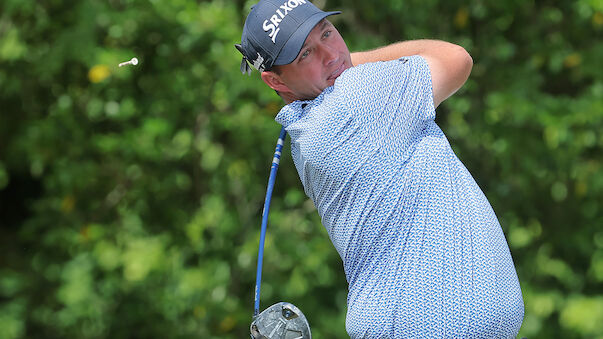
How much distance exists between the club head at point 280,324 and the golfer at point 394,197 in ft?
0.72

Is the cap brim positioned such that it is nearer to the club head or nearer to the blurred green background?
the club head

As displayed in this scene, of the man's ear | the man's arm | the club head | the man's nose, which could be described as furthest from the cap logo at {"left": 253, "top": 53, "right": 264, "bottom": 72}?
the club head

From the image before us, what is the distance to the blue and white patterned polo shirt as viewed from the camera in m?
1.76

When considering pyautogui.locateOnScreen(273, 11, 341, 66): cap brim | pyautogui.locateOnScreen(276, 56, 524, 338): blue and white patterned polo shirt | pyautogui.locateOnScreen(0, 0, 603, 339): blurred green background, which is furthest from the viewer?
pyautogui.locateOnScreen(0, 0, 603, 339): blurred green background

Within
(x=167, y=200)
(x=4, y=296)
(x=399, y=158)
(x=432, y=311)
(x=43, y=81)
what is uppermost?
(x=399, y=158)

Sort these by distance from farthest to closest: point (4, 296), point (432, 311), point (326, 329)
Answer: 1. point (4, 296)
2. point (326, 329)
3. point (432, 311)

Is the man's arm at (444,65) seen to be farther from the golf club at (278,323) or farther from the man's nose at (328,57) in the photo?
the golf club at (278,323)

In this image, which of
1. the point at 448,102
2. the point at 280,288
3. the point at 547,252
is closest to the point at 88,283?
the point at 280,288

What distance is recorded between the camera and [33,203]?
4.88 meters

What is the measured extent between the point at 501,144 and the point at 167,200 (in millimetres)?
1761

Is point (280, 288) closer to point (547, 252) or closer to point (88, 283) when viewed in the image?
point (88, 283)

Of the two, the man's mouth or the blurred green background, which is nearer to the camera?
the man's mouth

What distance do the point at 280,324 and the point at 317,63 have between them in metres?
0.61

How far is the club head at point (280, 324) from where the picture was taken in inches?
80.6
